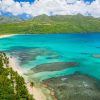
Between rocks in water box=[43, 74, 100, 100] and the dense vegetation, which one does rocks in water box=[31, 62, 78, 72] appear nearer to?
rocks in water box=[43, 74, 100, 100]

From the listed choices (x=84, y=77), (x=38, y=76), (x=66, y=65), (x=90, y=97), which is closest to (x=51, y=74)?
(x=38, y=76)

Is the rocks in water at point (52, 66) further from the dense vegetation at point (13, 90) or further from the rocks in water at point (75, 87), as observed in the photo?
the dense vegetation at point (13, 90)

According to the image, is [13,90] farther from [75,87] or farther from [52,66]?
[52,66]

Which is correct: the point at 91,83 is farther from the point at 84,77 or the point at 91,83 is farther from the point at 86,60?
the point at 86,60

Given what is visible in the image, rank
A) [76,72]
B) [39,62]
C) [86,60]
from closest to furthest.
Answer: [76,72] < [39,62] < [86,60]

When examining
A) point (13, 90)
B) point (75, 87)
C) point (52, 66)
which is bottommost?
point (52, 66)

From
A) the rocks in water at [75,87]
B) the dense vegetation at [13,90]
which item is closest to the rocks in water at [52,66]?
the rocks in water at [75,87]

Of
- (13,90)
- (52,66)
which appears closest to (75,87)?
(13,90)

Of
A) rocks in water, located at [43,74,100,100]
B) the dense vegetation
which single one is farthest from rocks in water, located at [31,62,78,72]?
the dense vegetation
